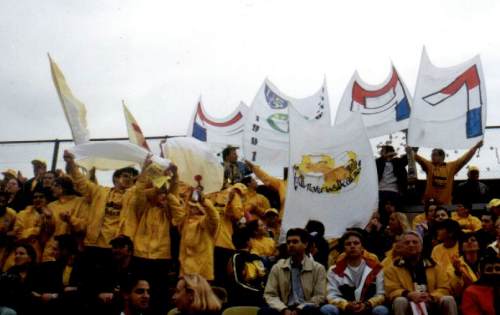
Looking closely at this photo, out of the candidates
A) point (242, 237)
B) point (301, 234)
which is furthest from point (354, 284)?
point (242, 237)

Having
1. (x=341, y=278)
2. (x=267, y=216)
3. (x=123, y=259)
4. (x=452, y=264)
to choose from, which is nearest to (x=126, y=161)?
(x=123, y=259)

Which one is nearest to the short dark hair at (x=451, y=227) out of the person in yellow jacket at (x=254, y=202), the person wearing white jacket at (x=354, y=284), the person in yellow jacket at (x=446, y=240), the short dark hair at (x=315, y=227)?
the person in yellow jacket at (x=446, y=240)

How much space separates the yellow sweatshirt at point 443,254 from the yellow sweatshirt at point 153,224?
9.02 ft

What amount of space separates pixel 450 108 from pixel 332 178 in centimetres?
263

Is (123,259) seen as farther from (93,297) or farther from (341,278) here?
(341,278)

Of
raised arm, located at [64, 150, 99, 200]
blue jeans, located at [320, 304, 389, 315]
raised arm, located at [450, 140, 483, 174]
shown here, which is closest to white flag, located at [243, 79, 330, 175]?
raised arm, located at [450, 140, 483, 174]

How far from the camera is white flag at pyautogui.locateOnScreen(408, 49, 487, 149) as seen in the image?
9.67 metres

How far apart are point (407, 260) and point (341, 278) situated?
636 millimetres

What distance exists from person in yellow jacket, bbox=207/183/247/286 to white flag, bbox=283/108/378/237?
602 mm

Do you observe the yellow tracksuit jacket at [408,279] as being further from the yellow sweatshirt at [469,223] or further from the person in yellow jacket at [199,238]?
the yellow sweatshirt at [469,223]

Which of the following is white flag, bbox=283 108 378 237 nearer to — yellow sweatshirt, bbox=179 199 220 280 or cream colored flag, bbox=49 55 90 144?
yellow sweatshirt, bbox=179 199 220 280

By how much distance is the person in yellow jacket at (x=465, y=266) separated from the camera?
654cm

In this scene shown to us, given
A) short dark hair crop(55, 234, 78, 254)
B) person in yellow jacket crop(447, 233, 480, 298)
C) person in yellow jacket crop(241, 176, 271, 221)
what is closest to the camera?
person in yellow jacket crop(447, 233, 480, 298)

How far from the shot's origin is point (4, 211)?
8.28m
